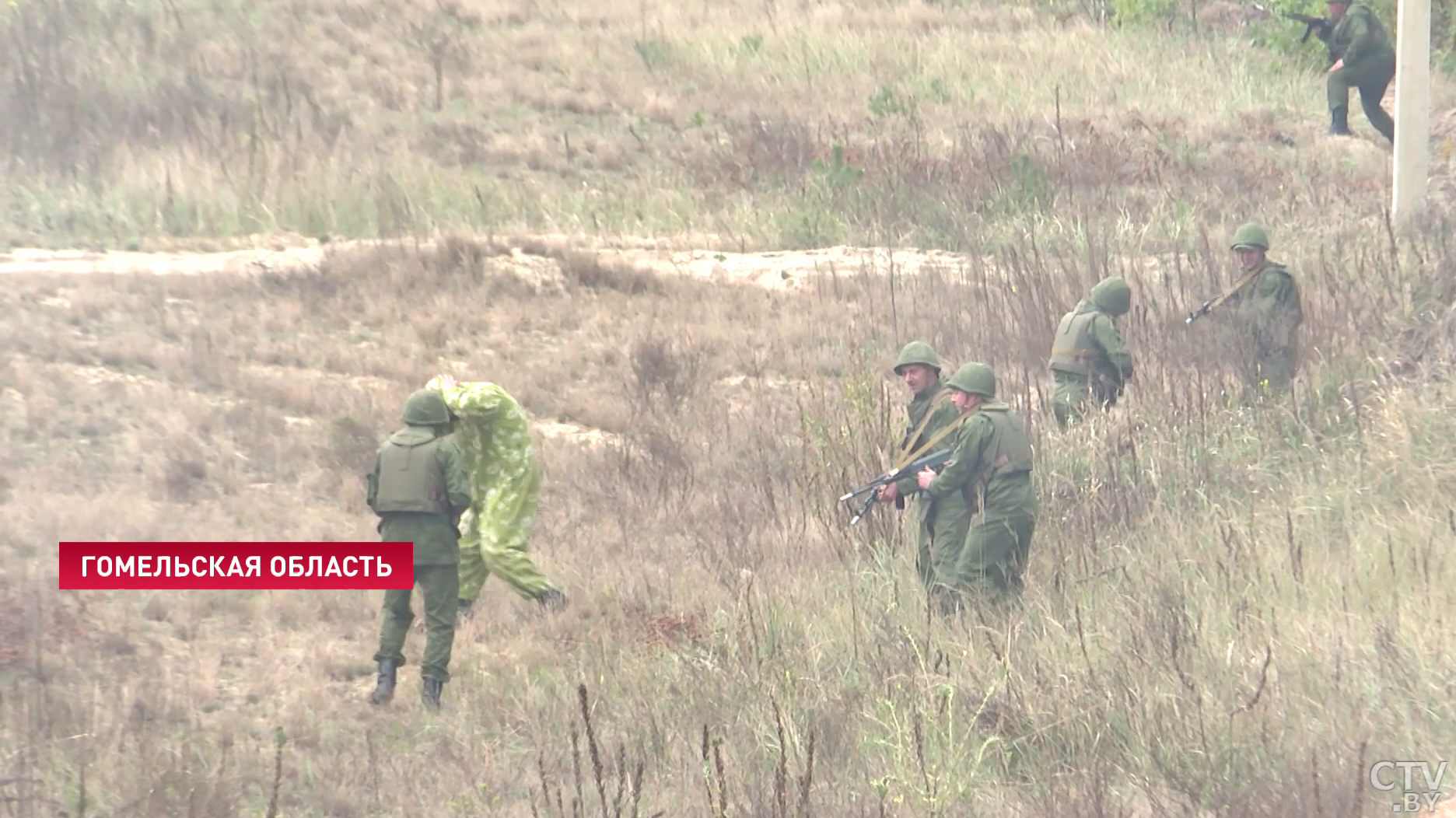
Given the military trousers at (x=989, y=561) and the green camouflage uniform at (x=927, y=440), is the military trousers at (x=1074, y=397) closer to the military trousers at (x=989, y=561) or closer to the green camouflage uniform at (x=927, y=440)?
the green camouflage uniform at (x=927, y=440)

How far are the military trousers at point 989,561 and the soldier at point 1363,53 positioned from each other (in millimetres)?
10617

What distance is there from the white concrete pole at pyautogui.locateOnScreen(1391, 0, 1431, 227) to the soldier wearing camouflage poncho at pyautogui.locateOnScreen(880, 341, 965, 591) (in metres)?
4.72

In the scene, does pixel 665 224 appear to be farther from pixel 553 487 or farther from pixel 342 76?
pixel 553 487

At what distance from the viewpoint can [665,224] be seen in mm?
16609

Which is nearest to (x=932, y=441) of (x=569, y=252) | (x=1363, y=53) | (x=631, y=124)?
(x=569, y=252)

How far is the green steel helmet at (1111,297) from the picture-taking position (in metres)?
9.62

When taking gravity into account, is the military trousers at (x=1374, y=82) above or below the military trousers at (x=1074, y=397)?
above

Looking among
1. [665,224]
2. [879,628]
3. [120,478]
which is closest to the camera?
[879,628]

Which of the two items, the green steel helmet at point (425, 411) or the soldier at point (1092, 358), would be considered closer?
the green steel helmet at point (425, 411)

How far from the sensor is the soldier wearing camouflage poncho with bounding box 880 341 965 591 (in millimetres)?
7555

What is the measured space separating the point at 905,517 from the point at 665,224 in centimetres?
844

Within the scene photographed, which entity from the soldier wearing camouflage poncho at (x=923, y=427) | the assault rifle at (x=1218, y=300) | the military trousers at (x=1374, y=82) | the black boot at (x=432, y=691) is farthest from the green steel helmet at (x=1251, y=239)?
the military trousers at (x=1374, y=82)

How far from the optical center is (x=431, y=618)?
726 cm

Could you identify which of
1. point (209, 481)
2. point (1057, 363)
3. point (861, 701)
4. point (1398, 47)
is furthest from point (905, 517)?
point (1398, 47)
